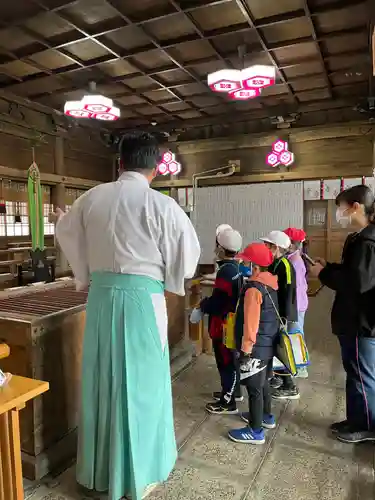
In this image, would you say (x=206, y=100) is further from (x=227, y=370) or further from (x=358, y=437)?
(x=358, y=437)

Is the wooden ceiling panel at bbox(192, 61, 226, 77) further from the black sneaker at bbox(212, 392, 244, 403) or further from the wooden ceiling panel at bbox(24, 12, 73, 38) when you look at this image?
the black sneaker at bbox(212, 392, 244, 403)

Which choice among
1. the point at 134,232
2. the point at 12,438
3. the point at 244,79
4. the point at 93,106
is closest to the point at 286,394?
the point at 134,232

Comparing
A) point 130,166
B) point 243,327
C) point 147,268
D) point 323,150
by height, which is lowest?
point 243,327

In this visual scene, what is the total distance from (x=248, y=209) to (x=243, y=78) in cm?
305

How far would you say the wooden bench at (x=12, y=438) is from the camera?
5.11ft

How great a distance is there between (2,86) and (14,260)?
278cm

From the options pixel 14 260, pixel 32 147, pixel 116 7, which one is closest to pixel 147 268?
pixel 116 7

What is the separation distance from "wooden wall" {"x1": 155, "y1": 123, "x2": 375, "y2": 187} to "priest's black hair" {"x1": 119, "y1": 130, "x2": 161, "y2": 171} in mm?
5617

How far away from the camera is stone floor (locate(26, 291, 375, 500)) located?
2258 millimetres

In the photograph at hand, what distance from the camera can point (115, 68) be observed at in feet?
17.9

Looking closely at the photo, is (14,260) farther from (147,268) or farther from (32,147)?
(147,268)

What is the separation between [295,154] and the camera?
734cm

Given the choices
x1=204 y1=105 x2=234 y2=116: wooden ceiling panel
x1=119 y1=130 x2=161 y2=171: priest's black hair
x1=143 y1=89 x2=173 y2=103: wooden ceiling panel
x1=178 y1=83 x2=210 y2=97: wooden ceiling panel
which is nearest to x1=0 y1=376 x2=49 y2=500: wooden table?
x1=119 y1=130 x2=161 y2=171: priest's black hair

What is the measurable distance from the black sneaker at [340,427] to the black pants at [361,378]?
123 mm
